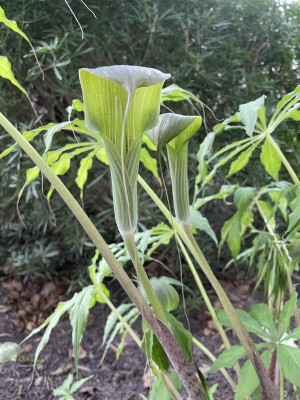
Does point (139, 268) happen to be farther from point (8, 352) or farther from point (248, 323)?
point (8, 352)

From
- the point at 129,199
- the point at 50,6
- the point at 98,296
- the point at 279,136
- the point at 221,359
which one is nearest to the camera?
the point at 129,199

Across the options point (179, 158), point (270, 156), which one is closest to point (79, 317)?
point (179, 158)

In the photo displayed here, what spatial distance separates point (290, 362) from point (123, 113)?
28cm

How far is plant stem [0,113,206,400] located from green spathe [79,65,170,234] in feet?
0.07

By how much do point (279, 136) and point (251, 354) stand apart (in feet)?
2.92

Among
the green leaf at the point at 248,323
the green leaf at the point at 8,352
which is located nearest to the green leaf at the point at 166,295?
the green leaf at the point at 248,323

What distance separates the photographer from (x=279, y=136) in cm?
116

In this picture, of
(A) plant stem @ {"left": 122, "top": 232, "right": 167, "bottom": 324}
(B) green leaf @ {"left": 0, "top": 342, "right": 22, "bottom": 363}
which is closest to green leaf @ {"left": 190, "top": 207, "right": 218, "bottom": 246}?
(A) plant stem @ {"left": 122, "top": 232, "right": 167, "bottom": 324}

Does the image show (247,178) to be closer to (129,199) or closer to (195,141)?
(195,141)

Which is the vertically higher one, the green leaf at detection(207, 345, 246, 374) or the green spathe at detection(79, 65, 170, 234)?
the green spathe at detection(79, 65, 170, 234)

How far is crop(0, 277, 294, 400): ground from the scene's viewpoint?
3.05 feet

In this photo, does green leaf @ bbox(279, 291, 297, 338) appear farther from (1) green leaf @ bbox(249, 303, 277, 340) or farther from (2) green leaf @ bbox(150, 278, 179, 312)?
(2) green leaf @ bbox(150, 278, 179, 312)

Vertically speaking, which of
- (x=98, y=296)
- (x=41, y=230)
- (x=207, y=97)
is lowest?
(x=41, y=230)

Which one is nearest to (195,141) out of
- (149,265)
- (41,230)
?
(149,265)
